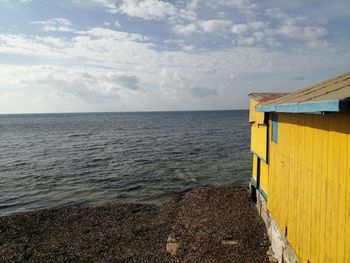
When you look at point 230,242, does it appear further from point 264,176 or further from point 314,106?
point 314,106

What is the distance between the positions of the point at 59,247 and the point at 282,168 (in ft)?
29.9

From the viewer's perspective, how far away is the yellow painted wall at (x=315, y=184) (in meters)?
4.99

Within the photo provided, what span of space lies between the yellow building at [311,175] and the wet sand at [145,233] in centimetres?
181

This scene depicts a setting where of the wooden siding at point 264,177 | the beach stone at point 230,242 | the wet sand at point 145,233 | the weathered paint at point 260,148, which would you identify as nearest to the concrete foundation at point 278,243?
the wet sand at point 145,233

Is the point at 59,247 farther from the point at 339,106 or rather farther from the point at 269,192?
the point at 339,106

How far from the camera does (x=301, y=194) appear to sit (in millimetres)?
7070

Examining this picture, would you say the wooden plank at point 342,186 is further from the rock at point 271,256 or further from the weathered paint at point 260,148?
the weathered paint at point 260,148

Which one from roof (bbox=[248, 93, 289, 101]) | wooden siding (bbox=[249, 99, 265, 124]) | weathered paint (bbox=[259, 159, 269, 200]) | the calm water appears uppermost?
roof (bbox=[248, 93, 289, 101])

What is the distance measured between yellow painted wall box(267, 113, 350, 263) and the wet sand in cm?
298

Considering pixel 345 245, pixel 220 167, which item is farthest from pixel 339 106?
pixel 220 167

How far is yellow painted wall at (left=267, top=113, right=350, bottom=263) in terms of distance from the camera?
499 cm

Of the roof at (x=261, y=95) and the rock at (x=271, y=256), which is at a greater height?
the roof at (x=261, y=95)

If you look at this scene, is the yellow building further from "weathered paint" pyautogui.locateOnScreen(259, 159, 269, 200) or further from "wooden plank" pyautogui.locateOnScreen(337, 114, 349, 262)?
"weathered paint" pyautogui.locateOnScreen(259, 159, 269, 200)

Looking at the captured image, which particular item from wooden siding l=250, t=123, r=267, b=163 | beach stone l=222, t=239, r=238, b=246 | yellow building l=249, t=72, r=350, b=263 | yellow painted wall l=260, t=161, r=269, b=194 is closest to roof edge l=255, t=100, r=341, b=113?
yellow building l=249, t=72, r=350, b=263
